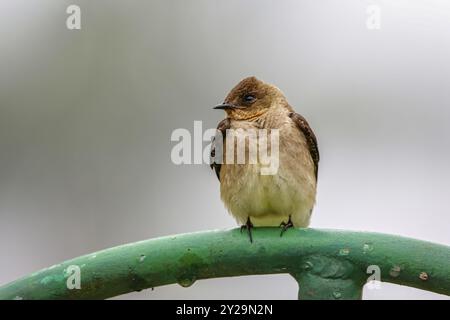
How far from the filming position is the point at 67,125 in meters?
7.96

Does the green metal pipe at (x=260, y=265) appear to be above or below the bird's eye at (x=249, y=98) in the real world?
below

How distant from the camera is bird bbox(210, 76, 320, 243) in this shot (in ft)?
17.1

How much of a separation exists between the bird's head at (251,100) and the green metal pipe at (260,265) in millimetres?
2357

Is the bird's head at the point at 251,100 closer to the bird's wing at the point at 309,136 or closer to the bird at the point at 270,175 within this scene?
the bird at the point at 270,175

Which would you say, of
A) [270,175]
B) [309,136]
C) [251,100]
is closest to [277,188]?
[270,175]

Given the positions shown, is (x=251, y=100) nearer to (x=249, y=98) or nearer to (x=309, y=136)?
(x=249, y=98)

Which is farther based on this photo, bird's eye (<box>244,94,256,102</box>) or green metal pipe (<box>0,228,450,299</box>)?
bird's eye (<box>244,94,256,102</box>)

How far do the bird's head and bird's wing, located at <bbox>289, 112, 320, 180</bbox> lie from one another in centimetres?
16

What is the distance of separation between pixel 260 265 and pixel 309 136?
8.17 feet

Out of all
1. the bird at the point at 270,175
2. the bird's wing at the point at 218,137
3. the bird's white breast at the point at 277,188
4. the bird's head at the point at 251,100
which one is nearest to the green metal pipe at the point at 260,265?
the bird at the point at 270,175

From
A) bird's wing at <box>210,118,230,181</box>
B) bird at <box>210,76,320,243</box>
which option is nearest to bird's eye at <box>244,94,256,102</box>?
bird at <box>210,76,320,243</box>

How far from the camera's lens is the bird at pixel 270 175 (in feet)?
17.1

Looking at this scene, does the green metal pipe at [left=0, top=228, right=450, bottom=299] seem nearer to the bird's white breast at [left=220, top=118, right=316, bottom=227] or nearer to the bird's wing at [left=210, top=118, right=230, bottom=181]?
the bird's white breast at [left=220, top=118, right=316, bottom=227]
